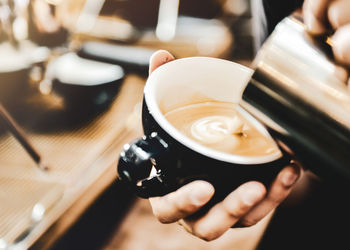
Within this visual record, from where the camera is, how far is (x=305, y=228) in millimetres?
887

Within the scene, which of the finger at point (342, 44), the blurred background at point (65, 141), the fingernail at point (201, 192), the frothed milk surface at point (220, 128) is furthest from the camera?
the blurred background at point (65, 141)

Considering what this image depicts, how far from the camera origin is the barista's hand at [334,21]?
40 cm

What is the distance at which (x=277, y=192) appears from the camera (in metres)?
0.59

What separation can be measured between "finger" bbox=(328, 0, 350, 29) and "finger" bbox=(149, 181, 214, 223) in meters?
0.30

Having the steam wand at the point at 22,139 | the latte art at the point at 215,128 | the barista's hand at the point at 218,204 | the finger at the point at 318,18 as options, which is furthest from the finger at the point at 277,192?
the steam wand at the point at 22,139

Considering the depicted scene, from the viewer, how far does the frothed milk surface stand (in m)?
0.62

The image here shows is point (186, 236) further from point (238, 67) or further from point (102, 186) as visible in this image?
point (238, 67)

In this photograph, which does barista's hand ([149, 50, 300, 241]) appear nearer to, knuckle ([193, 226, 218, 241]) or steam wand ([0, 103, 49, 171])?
knuckle ([193, 226, 218, 241])

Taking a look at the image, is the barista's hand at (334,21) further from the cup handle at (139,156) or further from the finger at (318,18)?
the cup handle at (139,156)

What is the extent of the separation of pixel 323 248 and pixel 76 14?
102 centimetres

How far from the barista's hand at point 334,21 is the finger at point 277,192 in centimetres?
21

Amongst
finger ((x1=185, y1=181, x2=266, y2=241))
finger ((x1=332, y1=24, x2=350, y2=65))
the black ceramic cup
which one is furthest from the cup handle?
finger ((x1=332, y1=24, x2=350, y2=65))

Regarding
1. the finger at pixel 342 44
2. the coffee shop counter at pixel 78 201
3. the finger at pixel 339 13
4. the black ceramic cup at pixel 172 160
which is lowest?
the coffee shop counter at pixel 78 201

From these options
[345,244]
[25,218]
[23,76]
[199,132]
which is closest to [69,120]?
[23,76]
